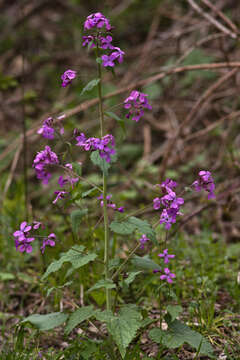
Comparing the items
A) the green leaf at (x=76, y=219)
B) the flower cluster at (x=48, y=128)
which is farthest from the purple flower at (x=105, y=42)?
the green leaf at (x=76, y=219)

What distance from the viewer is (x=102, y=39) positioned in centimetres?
155

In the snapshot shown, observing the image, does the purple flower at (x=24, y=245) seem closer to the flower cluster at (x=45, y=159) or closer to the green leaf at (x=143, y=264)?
the flower cluster at (x=45, y=159)

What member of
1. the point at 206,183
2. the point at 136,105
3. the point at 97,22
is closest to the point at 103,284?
the point at 206,183

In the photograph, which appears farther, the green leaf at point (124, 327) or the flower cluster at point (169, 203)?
the flower cluster at point (169, 203)

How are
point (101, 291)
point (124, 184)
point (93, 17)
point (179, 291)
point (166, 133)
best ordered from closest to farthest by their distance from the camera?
point (93, 17), point (101, 291), point (179, 291), point (124, 184), point (166, 133)

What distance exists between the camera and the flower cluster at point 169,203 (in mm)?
1519

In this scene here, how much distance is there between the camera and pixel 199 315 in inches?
74.8

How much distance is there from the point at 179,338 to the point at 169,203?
53 centimetres

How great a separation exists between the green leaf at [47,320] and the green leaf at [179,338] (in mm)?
369

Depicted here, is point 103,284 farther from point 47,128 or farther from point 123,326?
point 47,128

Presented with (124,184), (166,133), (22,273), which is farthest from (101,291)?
(166,133)

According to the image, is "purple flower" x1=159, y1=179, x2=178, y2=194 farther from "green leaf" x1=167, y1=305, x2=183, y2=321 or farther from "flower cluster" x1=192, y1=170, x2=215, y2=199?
"green leaf" x1=167, y1=305, x2=183, y2=321

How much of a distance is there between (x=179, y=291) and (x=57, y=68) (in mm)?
4842

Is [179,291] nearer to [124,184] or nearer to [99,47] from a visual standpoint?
[99,47]
